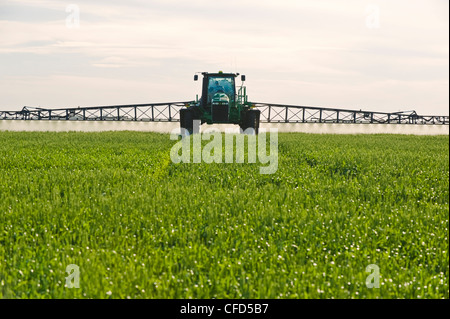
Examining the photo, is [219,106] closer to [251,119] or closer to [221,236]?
[251,119]

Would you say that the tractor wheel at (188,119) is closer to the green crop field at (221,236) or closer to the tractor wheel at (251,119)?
the tractor wheel at (251,119)

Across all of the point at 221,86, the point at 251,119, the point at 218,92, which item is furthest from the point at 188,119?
the point at 251,119

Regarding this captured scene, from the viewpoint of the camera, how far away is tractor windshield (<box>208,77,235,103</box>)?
26.0 m

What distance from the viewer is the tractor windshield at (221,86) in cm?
2605

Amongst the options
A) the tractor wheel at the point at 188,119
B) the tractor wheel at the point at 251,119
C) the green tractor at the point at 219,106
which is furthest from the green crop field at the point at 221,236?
the tractor wheel at the point at 251,119

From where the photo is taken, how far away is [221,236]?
5.67 metres

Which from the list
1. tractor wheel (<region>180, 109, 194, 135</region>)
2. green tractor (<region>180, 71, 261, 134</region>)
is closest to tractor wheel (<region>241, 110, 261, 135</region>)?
green tractor (<region>180, 71, 261, 134</region>)

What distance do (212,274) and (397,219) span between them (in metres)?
3.23

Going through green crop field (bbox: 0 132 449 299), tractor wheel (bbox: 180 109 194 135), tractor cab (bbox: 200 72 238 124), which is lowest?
green crop field (bbox: 0 132 449 299)

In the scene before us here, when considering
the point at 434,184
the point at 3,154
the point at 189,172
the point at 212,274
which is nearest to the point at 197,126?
the point at 3,154

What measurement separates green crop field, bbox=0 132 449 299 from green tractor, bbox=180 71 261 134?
49.0 feet

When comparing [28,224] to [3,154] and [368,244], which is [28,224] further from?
[3,154]

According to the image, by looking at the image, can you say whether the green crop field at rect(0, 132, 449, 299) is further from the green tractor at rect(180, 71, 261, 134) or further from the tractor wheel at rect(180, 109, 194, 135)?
the tractor wheel at rect(180, 109, 194, 135)

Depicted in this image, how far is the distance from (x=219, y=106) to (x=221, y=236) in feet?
64.0
